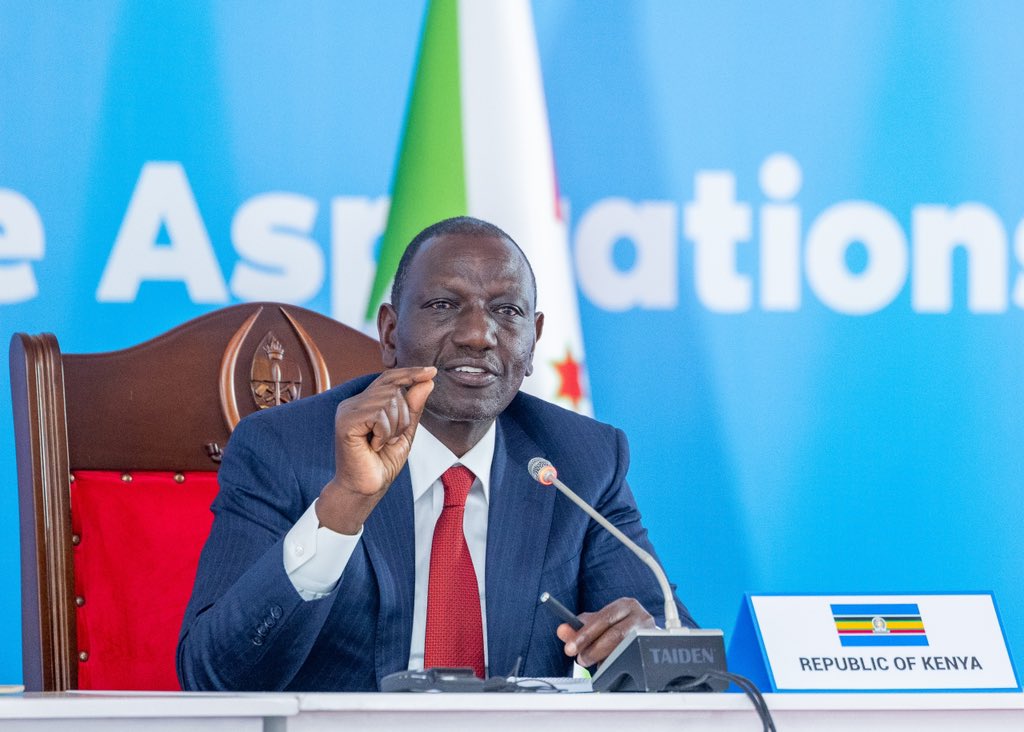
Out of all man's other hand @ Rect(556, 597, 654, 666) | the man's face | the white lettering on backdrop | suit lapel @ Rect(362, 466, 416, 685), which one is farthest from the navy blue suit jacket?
the white lettering on backdrop

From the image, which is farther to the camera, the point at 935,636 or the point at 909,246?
the point at 909,246

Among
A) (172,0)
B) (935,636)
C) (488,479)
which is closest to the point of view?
(935,636)

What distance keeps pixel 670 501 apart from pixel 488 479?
3.83 ft

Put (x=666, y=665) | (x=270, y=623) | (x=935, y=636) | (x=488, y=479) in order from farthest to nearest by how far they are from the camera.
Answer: (x=488, y=479) → (x=270, y=623) → (x=935, y=636) → (x=666, y=665)

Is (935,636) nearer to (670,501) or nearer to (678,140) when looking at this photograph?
(670,501)

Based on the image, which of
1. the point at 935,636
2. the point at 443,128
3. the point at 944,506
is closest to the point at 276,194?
the point at 443,128

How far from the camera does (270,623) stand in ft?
5.37

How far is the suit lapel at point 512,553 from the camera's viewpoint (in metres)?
1.94

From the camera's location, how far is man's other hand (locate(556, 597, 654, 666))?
1.66 m

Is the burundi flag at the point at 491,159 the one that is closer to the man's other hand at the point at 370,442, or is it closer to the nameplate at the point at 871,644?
the man's other hand at the point at 370,442

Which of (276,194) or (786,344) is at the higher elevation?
(276,194)

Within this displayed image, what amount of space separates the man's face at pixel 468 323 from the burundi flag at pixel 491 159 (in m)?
0.91

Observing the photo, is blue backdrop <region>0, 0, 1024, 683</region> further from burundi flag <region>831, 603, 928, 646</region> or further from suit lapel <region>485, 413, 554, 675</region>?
burundi flag <region>831, 603, 928, 646</region>

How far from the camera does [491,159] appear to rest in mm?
3062
